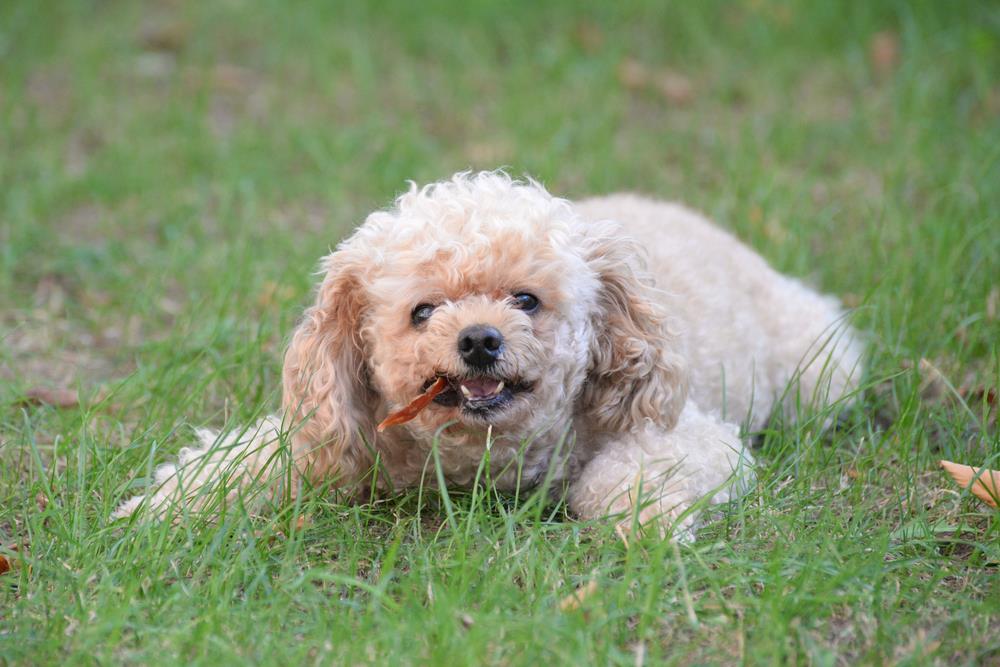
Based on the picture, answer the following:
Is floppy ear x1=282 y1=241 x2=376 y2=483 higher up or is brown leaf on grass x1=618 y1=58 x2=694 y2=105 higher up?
brown leaf on grass x1=618 y1=58 x2=694 y2=105

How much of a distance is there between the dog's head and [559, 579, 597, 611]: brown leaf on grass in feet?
1.71

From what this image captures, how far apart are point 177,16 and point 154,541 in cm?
581

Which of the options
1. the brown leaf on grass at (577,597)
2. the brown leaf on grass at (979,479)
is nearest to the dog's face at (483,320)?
the brown leaf on grass at (577,597)

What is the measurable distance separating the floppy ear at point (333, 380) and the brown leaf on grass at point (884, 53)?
178 inches

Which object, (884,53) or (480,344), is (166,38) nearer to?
(884,53)

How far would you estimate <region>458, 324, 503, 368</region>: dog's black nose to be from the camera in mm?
2787

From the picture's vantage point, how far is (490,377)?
286 cm

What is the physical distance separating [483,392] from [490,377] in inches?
1.9

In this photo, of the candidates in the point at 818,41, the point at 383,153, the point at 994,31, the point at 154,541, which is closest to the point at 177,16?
the point at 383,153

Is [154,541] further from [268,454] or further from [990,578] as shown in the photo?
[990,578]

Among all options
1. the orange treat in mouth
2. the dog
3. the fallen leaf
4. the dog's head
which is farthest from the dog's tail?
the fallen leaf

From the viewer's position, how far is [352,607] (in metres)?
2.54

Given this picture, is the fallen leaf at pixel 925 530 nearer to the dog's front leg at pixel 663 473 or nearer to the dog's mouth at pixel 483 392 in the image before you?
the dog's front leg at pixel 663 473

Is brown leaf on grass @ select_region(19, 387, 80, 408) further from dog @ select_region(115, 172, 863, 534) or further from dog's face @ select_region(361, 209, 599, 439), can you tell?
dog's face @ select_region(361, 209, 599, 439)
